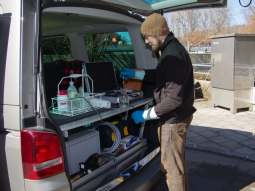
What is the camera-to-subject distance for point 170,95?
6.26 ft

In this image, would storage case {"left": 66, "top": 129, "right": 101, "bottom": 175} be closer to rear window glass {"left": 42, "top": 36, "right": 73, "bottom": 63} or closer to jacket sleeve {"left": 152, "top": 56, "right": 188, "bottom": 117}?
A: jacket sleeve {"left": 152, "top": 56, "right": 188, "bottom": 117}

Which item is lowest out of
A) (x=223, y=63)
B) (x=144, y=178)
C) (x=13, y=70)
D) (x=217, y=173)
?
(x=217, y=173)

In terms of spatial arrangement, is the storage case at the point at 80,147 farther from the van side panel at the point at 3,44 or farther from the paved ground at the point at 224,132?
the paved ground at the point at 224,132

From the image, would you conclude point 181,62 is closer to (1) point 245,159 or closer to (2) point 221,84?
(1) point 245,159

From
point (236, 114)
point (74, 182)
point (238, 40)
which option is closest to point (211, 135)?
point (236, 114)

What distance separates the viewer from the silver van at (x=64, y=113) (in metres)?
1.37

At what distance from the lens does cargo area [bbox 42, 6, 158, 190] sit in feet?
6.89

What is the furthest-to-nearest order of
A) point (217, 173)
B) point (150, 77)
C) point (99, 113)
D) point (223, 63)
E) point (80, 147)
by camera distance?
point (223, 63), point (217, 173), point (150, 77), point (80, 147), point (99, 113)

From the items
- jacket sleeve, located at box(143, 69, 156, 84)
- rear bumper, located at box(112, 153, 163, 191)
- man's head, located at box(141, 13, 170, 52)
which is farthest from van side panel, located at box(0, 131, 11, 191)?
jacket sleeve, located at box(143, 69, 156, 84)

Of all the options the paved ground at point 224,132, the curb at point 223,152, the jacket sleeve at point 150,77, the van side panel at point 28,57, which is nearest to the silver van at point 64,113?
the van side panel at point 28,57

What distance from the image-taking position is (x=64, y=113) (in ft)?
6.91

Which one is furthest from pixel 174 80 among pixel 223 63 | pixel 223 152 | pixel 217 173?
pixel 223 63

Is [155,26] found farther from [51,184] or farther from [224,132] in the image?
[224,132]

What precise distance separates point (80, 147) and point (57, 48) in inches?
114
